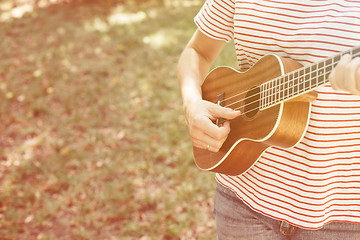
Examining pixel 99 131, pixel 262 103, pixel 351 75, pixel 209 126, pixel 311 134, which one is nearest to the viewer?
pixel 351 75

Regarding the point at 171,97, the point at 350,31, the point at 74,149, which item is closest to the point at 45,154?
the point at 74,149

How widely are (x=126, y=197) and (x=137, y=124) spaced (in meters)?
1.20

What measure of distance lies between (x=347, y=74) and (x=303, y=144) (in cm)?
36

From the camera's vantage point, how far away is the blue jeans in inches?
53.9

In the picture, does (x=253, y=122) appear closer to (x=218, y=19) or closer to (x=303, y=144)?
(x=303, y=144)

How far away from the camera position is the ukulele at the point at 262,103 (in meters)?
1.24

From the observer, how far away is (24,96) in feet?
18.2

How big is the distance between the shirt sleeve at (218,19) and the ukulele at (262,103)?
0.17 metres

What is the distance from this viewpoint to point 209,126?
1.60 m

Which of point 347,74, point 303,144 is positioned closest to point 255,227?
point 303,144

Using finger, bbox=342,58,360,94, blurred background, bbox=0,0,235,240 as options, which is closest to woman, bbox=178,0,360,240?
finger, bbox=342,58,360,94

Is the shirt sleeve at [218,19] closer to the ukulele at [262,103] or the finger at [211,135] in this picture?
the ukulele at [262,103]

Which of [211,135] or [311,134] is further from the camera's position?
[211,135]

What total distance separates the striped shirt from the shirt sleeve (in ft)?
0.37
